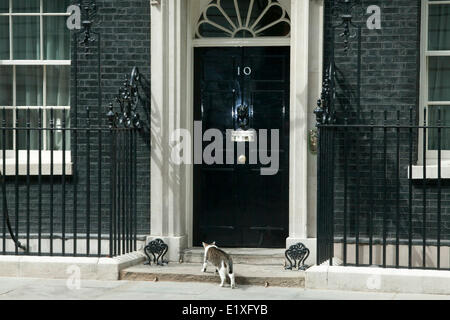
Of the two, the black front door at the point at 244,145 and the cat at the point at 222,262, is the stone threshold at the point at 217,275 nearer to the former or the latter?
the cat at the point at 222,262

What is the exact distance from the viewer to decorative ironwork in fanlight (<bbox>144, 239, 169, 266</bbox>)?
10586 millimetres

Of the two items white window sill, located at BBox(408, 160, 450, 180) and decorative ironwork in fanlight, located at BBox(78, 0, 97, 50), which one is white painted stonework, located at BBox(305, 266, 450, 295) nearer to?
white window sill, located at BBox(408, 160, 450, 180)

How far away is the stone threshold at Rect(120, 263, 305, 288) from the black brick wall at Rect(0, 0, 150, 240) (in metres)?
0.89

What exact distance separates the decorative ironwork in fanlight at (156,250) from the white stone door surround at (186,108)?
0.11 metres

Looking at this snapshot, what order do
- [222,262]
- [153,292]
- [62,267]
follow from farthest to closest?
[62,267], [222,262], [153,292]

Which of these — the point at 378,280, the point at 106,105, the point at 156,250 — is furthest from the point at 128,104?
the point at 378,280

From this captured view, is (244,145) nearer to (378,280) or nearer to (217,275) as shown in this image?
(217,275)

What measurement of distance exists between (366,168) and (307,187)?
0.69 m

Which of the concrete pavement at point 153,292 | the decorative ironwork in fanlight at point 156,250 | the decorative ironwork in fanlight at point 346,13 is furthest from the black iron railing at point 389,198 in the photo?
the decorative ironwork in fanlight at point 156,250

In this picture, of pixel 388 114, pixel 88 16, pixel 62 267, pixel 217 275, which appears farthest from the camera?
pixel 88 16

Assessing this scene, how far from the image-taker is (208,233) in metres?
11.1

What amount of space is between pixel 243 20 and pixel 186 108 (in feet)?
4.02

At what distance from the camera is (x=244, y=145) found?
1097 cm

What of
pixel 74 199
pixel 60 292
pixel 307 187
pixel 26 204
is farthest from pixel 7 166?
pixel 307 187
